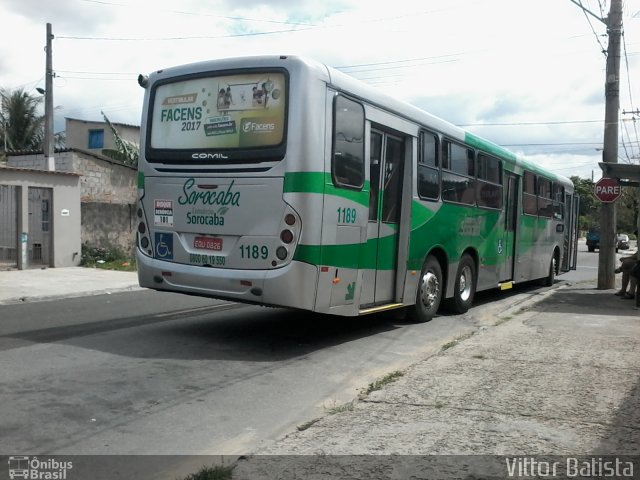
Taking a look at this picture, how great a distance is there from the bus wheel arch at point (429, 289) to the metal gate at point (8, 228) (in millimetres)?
12177

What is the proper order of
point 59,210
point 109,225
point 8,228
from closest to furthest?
point 8,228 → point 59,210 → point 109,225

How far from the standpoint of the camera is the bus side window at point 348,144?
23.2ft

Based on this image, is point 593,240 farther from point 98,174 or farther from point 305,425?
point 305,425

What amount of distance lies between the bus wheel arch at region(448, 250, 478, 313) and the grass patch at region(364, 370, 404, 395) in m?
4.46

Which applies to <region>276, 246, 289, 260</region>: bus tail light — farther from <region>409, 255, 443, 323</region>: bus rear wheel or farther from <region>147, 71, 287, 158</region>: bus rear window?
<region>409, 255, 443, 323</region>: bus rear wheel

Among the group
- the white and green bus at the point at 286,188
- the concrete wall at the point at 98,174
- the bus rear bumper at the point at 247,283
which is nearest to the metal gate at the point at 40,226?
the concrete wall at the point at 98,174

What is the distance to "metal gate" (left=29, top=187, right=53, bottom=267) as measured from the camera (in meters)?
17.7

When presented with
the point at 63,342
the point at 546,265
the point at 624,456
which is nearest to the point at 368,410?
the point at 624,456

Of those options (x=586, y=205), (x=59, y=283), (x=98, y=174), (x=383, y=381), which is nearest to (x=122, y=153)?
(x=98, y=174)

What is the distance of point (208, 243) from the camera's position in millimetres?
7305

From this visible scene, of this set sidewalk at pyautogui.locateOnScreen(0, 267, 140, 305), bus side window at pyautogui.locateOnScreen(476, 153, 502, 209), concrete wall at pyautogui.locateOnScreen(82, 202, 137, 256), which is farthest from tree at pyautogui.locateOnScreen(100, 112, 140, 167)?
bus side window at pyautogui.locateOnScreen(476, 153, 502, 209)

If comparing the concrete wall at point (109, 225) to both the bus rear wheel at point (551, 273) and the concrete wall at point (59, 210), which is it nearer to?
the concrete wall at point (59, 210)

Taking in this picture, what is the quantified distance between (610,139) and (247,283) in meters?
12.1

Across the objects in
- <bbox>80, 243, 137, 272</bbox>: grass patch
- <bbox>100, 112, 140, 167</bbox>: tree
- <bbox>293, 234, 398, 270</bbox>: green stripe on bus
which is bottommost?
<bbox>80, 243, 137, 272</bbox>: grass patch
